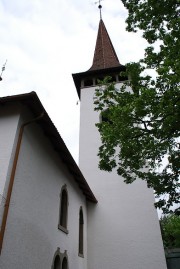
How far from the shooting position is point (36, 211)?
723 cm

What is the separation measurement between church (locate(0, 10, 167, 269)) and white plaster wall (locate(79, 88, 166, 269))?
0.14ft

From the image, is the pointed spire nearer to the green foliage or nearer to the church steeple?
the church steeple

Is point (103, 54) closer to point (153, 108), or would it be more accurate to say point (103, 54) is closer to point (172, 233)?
point (153, 108)

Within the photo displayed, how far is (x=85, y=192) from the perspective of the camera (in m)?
13.1

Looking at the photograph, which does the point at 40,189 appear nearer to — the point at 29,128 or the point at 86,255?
the point at 29,128

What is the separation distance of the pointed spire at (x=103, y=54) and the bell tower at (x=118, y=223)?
323 inches

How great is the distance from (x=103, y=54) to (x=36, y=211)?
2018 cm

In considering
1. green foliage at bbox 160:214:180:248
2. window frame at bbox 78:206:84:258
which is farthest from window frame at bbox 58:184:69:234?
green foliage at bbox 160:214:180:248

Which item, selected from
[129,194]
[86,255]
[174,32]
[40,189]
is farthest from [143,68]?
[86,255]

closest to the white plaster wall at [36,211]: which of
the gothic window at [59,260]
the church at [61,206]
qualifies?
the church at [61,206]

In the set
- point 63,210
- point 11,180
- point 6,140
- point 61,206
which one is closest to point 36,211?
point 11,180

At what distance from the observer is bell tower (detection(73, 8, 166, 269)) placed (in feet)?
39.2

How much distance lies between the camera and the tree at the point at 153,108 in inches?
269

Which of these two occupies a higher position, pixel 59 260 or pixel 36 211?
pixel 36 211
